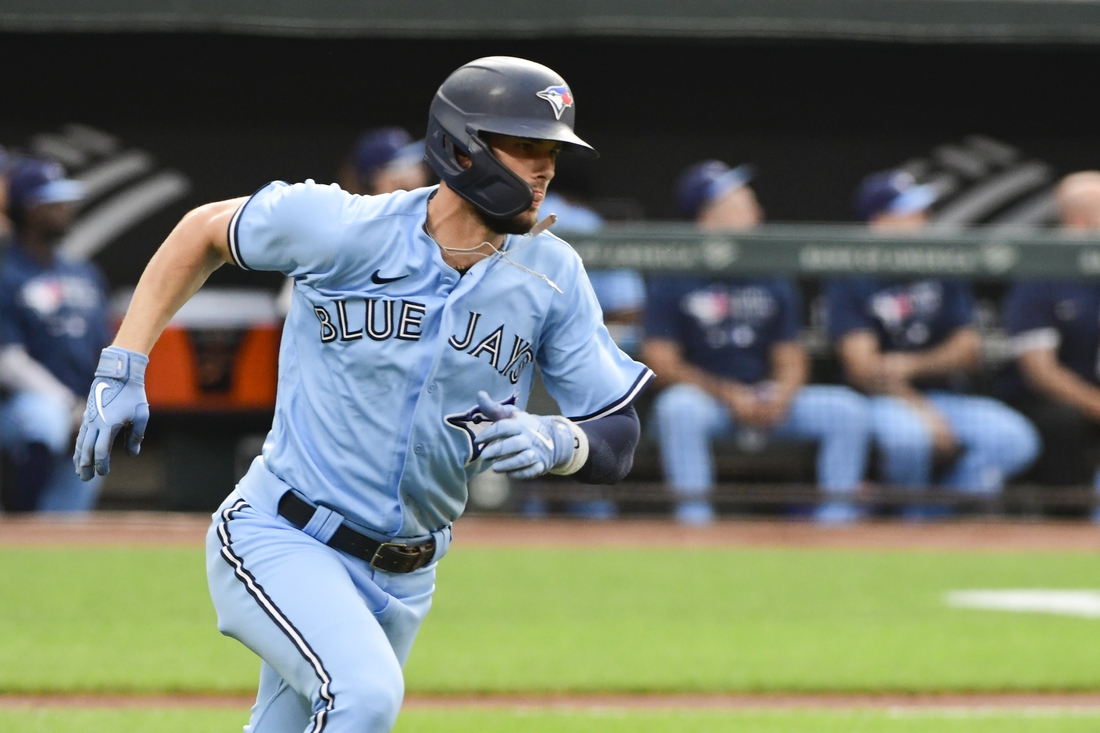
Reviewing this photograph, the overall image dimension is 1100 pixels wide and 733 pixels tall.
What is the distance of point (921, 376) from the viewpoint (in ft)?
32.2

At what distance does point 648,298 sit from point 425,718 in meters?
4.70

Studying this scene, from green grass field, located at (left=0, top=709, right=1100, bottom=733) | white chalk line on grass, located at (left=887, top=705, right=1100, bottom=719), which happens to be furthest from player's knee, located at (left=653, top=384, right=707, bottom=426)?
green grass field, located at (left=0, top=709, right=1100, bottom=733)

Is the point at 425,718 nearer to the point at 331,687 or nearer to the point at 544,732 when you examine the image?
the point at 544,732

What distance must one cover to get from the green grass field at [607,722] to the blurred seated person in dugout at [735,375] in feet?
13.8

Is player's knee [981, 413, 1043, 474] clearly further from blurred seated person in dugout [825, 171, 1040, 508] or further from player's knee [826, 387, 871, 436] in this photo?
player's knee [826, 387, 871, 436]

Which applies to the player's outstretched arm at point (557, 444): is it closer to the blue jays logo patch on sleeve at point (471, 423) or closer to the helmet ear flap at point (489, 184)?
the blue jays logo patch on sleeve at point (471, 423)

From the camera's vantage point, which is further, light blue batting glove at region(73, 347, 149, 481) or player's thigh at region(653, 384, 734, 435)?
player's thigh at region(653, 384, 734, 435)

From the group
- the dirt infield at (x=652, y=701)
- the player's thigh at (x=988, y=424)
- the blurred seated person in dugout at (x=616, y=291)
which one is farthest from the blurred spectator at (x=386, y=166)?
the dirt infield at (x=652, y=701)

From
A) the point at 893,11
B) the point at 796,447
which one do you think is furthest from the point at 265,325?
the point at 893,11

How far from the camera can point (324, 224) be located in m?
3.54

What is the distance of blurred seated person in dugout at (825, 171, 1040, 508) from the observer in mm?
9812

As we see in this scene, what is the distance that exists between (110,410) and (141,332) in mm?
186

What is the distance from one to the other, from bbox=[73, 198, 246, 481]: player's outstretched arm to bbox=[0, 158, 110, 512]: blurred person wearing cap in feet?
19.6

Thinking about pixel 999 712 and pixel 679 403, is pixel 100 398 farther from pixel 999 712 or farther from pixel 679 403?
pixel 679 403
